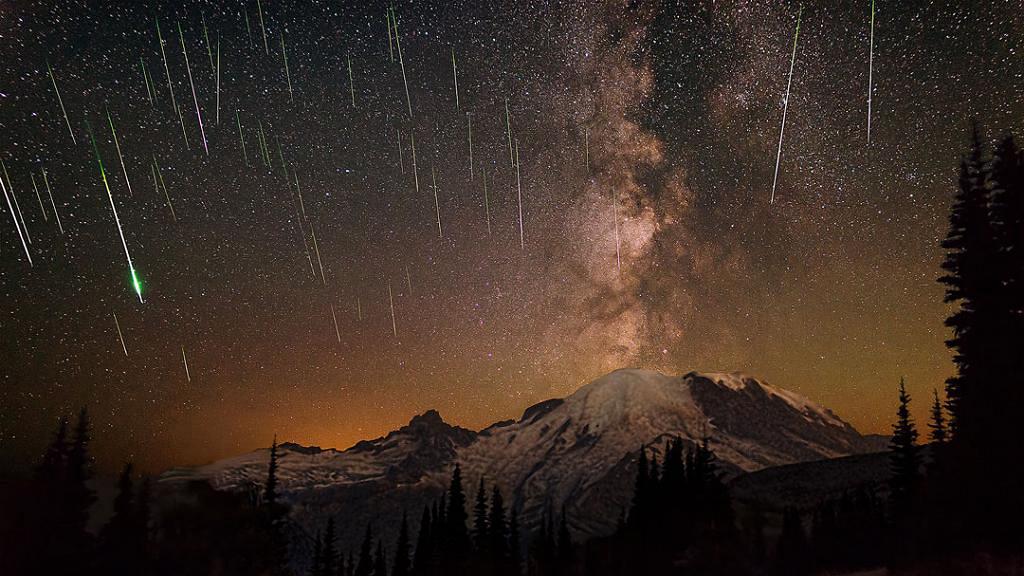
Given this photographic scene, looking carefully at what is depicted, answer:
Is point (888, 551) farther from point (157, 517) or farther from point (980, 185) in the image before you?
point (157, 517)

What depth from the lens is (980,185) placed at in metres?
21.8

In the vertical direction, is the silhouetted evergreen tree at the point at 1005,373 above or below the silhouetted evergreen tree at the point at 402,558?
above

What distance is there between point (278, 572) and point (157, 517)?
866cm

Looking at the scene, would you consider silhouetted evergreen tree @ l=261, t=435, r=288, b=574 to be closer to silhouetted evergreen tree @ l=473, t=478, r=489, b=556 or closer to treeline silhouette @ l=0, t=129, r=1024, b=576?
treeline silhouette @ l=0, t=129, r=1024, b=576

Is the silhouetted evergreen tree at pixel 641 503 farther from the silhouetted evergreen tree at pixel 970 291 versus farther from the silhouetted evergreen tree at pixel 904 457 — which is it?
the silhouetted evergreen tree at pixel 970 291

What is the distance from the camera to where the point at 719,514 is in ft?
212

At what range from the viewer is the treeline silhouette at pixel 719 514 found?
18.5 meters

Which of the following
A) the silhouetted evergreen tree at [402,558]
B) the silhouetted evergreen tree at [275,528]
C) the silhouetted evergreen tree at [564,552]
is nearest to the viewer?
the silhouetted evergreen tree at [275,528]

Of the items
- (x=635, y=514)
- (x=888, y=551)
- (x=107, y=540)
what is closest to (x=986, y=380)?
(x=888, y=551)

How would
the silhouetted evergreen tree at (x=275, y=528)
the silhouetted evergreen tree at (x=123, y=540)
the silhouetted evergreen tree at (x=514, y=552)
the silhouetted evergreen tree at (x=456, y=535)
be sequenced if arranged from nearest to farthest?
the silhouetted evergreen tree at (x=123, y=540), the silhouetted evergreen tree at (x=275, y=528), the silhouetted evergreen tree at (x=456, y=535), the silhouetted evergreen tree at (x=514, y=552)

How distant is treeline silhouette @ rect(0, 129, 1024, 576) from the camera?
18.5 m

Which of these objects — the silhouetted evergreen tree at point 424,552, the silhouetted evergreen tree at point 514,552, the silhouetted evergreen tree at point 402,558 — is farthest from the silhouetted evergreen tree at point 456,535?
the silhouetted evergreen tree at point 514,552

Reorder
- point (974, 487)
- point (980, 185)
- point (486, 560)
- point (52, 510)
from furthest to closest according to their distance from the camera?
point (486, 560), point (52, 510), point (980, 185), point (974, 487)

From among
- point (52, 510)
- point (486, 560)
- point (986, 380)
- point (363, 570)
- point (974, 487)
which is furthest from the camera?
point (363, 570)
